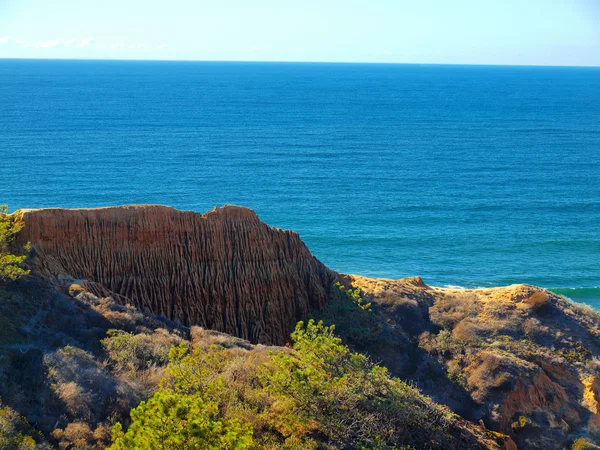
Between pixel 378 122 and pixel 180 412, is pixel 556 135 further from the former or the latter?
pixel 180 412

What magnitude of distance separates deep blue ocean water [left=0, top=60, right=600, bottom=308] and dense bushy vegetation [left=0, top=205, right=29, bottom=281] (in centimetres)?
2902

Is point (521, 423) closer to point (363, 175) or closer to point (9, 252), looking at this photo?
point (9, 252)

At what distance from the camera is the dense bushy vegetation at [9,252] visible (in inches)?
845

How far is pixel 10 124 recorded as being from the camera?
350 feet

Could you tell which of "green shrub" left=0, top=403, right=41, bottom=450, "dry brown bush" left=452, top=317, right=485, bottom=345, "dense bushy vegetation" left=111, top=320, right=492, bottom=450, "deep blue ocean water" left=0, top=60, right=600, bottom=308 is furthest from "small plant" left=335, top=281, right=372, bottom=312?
"deep blue ocean water" left=0, top=60, right=600, bottom=308

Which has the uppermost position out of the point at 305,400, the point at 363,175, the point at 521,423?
the point at 305,400

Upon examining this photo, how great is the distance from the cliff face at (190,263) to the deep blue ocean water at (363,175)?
21806mm

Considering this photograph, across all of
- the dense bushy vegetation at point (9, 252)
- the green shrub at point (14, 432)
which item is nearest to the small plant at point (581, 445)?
the green shrub at point (14, 432)

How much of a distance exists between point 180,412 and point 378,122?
11510 cm

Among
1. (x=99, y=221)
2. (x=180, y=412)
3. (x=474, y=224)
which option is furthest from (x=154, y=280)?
(x=474, y=224)

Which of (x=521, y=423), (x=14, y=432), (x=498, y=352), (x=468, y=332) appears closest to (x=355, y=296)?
(x=468, y=332)

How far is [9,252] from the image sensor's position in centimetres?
2386

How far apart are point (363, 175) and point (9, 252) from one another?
A: 5837cm

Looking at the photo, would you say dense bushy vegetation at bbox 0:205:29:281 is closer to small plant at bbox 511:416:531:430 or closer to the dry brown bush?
the dry brown bush
